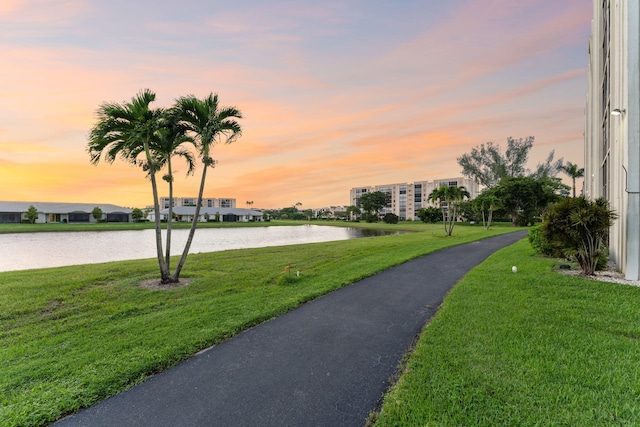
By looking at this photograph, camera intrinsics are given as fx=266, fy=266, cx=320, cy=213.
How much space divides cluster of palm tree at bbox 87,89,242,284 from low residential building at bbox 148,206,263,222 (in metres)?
69.1

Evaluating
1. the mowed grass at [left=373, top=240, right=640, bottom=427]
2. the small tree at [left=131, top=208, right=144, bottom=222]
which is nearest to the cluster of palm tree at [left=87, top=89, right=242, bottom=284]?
the mowed grass at [left=373, top=240, right=640, bottom=427]

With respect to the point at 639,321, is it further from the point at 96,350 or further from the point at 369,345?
the point at 96,350

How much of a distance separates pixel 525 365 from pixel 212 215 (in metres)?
85.2

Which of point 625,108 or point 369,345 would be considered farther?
point 625,108

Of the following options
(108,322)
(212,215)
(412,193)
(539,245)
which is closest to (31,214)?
(212,215)

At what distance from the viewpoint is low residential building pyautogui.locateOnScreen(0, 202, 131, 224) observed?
50.9m

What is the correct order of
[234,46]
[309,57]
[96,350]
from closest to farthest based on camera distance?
[96,350], [234,46], [309,57]

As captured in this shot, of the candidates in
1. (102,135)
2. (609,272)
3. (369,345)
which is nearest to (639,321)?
(369,345)

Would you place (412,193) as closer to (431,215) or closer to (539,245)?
(431,215)

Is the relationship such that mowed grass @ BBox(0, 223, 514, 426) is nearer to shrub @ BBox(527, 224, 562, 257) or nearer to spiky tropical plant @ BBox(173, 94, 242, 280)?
spiky tropical plant @ BBox(173, 94, 242, 280)

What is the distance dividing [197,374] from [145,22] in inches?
502

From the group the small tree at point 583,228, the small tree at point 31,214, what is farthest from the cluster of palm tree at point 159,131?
the small tree at point 31,214

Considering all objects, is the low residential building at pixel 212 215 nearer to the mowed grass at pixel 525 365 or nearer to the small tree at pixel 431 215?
the small tree at pixel 431 215

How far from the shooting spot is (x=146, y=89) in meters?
7.54
